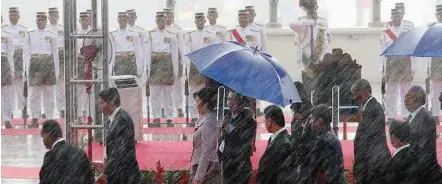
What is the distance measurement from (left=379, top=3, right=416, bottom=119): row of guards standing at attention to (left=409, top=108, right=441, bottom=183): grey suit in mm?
7380

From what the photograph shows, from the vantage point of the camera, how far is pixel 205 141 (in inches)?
348

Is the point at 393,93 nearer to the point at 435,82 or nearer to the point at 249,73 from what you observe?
the point at 435,82

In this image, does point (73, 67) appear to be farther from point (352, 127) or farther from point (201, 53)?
point (352, 127)

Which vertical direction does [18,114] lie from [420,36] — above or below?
below

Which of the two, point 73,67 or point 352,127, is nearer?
point 73,67

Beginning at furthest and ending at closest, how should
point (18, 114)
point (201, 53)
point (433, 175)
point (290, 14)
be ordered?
point (290, 14) → point (18, 114) → point (201, 53) → point (433, 175)

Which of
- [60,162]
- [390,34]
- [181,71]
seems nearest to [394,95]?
[390,34]

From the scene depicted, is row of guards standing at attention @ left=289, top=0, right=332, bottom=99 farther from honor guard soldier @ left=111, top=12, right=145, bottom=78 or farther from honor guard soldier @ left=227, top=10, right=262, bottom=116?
honor guard soldier @ left=111, top=12, right=145, bottom=78

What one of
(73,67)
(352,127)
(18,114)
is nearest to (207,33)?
(352,127)

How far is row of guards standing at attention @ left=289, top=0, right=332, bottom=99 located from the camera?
15.4m

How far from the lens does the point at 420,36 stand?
35.7ft

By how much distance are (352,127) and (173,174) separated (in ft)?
21.4

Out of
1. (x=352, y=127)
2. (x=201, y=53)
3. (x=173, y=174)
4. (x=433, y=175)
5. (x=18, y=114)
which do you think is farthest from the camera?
(x=18, y=114)

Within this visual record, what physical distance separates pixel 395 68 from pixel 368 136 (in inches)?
281
